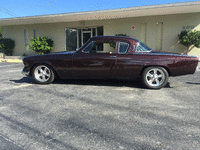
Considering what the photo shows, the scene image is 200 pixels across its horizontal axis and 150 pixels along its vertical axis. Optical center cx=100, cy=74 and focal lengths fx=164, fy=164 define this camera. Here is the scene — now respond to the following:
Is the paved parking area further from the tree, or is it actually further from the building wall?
the building wall

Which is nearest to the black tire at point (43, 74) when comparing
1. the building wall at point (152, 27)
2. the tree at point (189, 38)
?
the tree at point (189, 38)

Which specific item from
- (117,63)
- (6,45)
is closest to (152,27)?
(117,63)

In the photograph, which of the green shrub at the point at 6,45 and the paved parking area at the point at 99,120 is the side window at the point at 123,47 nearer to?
the paved parking area at the point at 99,120

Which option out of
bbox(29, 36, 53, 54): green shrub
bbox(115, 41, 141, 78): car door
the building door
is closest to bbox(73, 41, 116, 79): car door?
bbox(115, 41, 141, 78): car door

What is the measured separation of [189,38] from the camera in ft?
38.8

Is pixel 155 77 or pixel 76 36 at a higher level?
pixel 76 36

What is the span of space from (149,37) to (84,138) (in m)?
13.2

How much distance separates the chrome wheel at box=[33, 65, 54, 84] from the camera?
512 centimetres

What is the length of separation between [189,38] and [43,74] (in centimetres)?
1088

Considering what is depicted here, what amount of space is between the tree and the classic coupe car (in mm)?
8402

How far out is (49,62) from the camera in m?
5.02

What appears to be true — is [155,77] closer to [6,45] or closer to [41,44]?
[41,44]

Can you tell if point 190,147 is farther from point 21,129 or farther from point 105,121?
point 21,129

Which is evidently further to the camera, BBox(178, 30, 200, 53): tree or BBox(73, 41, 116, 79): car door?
BBox(178, 30, 200, 53): tree
